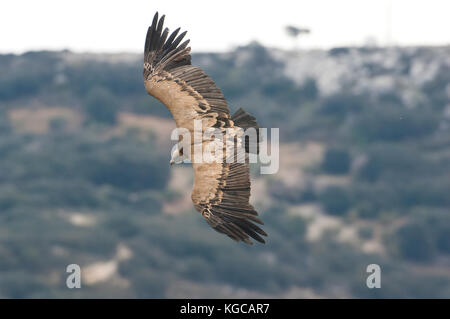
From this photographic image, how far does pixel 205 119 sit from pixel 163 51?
1.57 metres

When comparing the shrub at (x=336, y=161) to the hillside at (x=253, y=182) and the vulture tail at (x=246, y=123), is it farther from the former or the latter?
the vulture tail at (x=246, y=123)

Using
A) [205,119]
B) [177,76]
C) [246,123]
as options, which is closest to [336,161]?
[246,123]

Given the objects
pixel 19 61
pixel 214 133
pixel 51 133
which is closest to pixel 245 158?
pixel 214 133

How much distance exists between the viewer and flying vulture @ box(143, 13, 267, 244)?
1470cm

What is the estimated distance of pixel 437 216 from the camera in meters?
59.0

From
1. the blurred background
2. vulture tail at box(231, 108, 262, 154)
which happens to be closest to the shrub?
the blurred background

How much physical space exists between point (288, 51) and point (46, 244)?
104 feet

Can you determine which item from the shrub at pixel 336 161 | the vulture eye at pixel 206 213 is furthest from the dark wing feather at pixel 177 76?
the shrub at pixel 336 161

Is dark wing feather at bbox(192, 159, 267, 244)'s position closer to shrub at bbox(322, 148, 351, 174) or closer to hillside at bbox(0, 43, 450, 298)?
hillside at bbox(0, 43, 450, 298)

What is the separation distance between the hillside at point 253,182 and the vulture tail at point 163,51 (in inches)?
1296

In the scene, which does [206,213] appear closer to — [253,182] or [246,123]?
[246,123]

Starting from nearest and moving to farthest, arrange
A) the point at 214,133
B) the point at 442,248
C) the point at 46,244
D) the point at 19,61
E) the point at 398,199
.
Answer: the point at 214,133 → the point at 46,244 → the point at 442,248 → the point at 398,199 → the point at 19,61

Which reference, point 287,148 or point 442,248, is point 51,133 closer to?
point 287,148

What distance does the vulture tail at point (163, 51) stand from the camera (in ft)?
51.5
